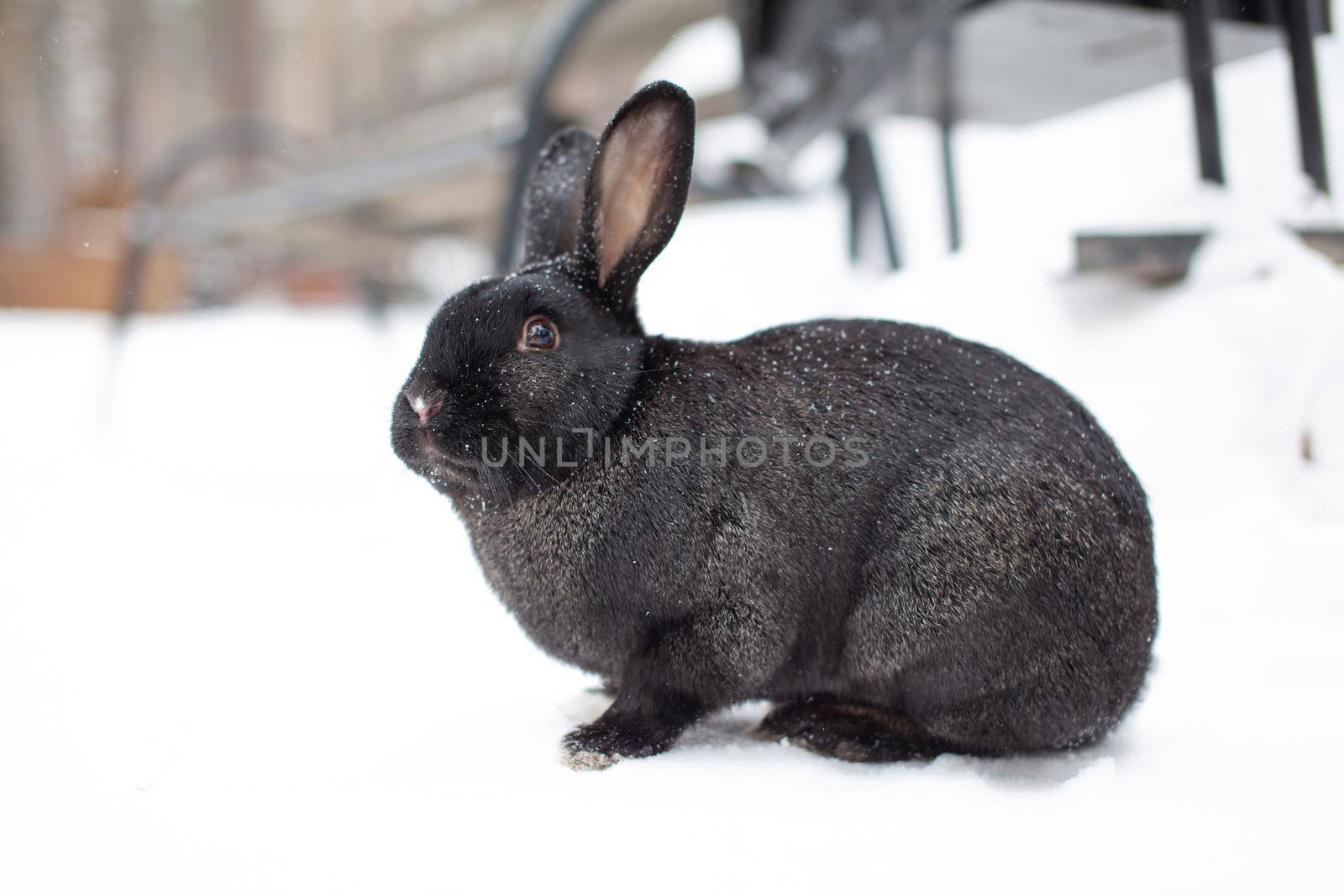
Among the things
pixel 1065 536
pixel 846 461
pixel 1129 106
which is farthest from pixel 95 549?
pixel 1129 106

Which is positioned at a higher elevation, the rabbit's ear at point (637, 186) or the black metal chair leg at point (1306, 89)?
the black metal chair leg at point (1306, 89)

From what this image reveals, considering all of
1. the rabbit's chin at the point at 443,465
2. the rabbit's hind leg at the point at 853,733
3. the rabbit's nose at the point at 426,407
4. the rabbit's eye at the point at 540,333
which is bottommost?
the rabbit's hind leg at the point at 853,733

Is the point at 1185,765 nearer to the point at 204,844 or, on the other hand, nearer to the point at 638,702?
the point at 638,702

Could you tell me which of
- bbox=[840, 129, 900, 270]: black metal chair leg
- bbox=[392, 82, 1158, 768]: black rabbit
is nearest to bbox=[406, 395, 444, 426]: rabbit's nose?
bbox=[392, 82, 1158, 768]: black rabbit

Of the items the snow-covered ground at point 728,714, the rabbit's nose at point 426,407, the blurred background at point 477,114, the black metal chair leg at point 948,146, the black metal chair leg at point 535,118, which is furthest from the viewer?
the black metal chair leg at point 535,118

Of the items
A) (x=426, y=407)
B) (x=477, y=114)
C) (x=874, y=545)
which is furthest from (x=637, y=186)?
(x=477, y=114)

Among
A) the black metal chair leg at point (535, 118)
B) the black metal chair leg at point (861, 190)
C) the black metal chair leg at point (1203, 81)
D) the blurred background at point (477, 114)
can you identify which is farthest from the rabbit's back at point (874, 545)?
the black metal chair leg at point (861, 190)

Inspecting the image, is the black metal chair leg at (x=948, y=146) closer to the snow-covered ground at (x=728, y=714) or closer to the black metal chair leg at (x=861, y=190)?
the snow-covered ground at (x=728, y=714)
